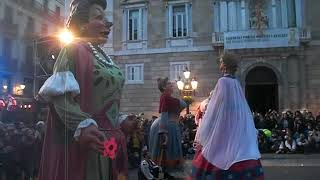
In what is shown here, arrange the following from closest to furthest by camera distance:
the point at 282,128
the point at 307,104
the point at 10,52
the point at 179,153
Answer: the point at 10,52 → the point at 179,153 → the point at 282,128 → the point at 307,104

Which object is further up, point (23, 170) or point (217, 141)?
point (217, 141)

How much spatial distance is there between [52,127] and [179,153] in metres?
5.26

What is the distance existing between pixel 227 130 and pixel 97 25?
279cm

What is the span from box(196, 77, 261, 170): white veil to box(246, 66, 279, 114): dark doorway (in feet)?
65.6

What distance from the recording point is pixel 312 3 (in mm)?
24016

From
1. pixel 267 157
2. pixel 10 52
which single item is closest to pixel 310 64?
pixel 267 157

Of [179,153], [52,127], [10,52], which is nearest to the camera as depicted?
[52,127]

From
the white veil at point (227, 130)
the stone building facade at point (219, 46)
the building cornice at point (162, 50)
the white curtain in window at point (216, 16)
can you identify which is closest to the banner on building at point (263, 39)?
the stone building facade at point (219, 46)

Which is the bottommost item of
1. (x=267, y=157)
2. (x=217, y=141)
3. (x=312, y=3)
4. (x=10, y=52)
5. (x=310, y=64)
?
(x=267, y=157)

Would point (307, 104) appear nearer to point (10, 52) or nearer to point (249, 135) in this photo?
point (249, 135)

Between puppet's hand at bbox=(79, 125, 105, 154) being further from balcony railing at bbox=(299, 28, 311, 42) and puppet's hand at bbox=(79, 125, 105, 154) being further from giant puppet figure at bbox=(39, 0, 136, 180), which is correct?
balcony railing at bbox=(299, 28, 311, 42)

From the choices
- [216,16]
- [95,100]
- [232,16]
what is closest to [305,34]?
[232,16]

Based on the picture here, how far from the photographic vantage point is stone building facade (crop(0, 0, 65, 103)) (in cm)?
394

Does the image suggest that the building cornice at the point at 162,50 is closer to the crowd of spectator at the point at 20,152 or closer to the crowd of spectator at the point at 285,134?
the crowd of spectator at the point at 285,134
